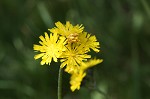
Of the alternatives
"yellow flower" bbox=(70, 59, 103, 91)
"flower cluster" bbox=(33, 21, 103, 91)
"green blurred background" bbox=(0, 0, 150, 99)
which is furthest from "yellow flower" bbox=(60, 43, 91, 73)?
"green blurred background" bbox=(0, 0, 150, 99)

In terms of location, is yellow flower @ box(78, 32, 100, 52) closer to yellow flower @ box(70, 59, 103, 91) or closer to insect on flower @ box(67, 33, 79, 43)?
insect on flower @ box(67, 33, 79, 43)

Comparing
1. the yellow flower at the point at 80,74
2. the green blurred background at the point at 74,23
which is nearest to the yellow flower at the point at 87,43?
the yellow flower at the point at 80,74

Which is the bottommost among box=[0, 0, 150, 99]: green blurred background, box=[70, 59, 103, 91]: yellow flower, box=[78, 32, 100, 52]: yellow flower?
box=[70, 59, 103, 91]: yellow flower

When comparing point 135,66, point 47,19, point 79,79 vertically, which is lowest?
point 79,79

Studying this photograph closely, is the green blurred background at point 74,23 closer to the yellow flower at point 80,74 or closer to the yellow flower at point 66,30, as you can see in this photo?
the yellow flower at point 80,74

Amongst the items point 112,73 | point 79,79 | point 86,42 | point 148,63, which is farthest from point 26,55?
point 86,42

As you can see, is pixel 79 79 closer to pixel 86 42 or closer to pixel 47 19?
pixel 86 42

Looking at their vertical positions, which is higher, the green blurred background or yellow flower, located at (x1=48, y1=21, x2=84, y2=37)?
the green blurred background

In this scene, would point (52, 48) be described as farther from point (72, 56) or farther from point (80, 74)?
point (80, 74)

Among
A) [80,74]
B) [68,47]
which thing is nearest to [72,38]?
[68,47]
